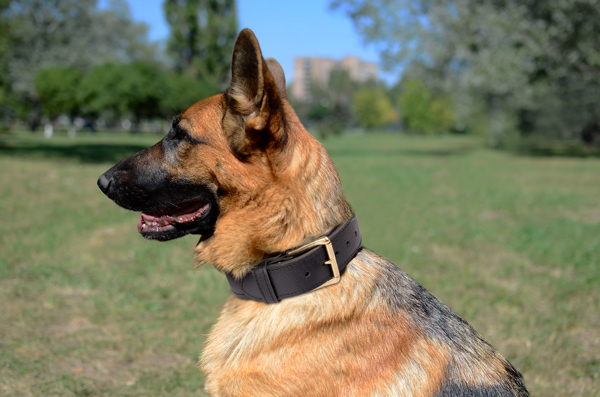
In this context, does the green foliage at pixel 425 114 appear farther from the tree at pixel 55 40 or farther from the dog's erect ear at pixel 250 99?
the dog's erect ear at pixel 250 99

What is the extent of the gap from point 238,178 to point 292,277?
582 mm

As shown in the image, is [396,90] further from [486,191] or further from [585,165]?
[486,191]

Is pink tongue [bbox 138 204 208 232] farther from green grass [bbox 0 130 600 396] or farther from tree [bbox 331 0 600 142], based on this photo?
tree [bbox 331 0 600 142]

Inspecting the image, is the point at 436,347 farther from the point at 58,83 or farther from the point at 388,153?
the point at 58,83

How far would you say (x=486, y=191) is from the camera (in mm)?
15258

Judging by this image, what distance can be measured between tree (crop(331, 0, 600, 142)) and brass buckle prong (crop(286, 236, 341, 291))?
22.4 meters

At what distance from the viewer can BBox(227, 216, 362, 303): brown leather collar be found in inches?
86.4

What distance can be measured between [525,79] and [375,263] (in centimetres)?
2404

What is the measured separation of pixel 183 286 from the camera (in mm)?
6105

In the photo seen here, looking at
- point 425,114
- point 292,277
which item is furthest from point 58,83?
point 425,114

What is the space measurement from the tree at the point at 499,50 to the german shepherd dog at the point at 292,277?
22157mm

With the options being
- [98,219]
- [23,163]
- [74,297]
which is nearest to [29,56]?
[23,163]

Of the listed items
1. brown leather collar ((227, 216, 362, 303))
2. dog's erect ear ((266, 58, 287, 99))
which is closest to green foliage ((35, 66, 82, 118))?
dog's erect ear ((266, 58, 287, 99))

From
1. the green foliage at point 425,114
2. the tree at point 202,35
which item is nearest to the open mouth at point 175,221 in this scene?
the tree at point 202,35
